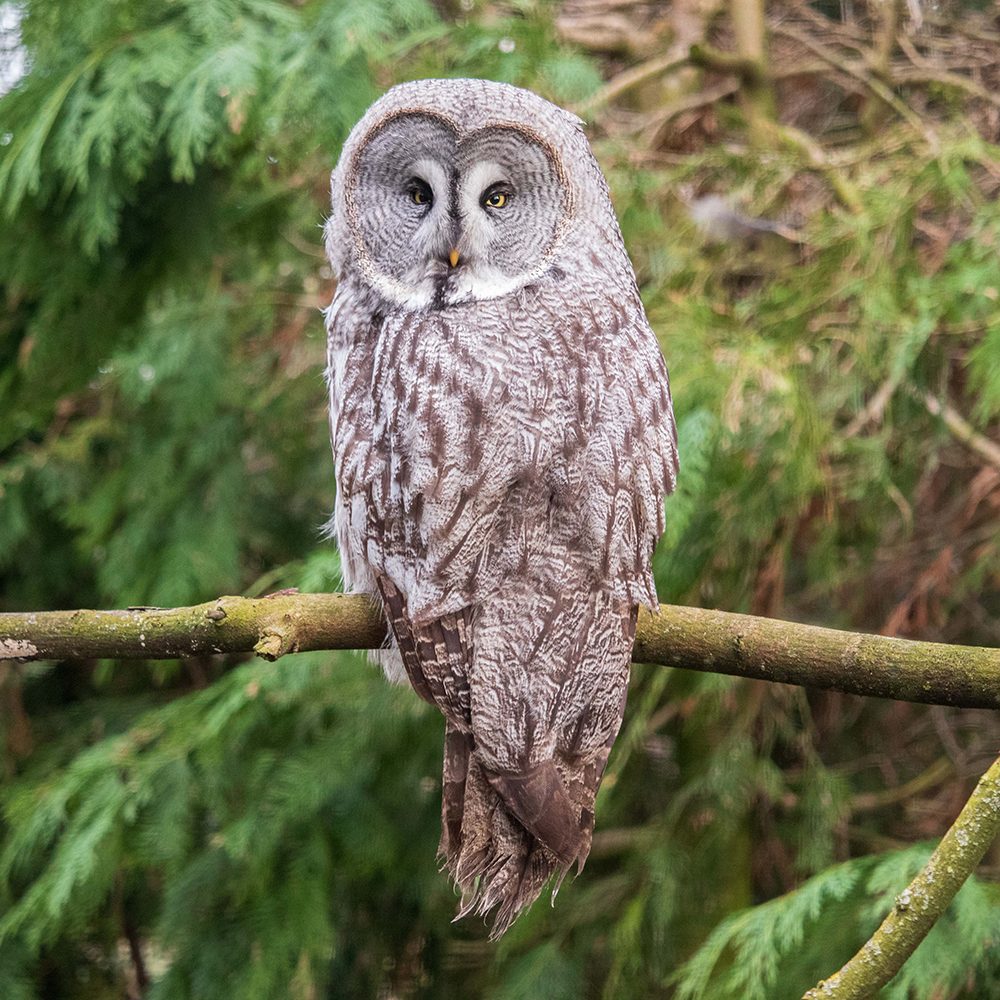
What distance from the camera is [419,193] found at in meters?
2.45

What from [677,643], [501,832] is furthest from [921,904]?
[501,832]

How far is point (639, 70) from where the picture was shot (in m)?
3.98

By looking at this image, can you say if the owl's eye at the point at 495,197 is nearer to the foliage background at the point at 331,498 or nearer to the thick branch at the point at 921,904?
the foliage background at the point at 331,498

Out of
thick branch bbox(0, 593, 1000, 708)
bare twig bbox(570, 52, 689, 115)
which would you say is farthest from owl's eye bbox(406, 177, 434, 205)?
bare twig bbox(570, 52, 689, 115)

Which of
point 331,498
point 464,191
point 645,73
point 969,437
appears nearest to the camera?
point 464,191

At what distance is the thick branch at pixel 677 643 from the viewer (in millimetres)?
1912

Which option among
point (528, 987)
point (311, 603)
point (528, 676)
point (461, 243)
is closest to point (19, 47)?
point (461, 243)

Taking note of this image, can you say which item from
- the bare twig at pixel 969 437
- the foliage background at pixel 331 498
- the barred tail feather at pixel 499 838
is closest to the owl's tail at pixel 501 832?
the barred tail feather at pixel 499 838

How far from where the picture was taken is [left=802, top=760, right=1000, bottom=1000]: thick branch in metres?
1.71

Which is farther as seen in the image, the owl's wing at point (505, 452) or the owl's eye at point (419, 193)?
the owl's eye at point (419, 193)

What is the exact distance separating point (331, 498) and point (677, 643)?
1.89 metres

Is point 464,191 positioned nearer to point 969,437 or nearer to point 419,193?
point 419,193

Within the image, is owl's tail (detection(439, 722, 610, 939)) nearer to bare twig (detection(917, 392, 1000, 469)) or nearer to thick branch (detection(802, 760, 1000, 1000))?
thick branch (detection(802, 760, 1000, 1000))

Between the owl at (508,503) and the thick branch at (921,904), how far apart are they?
0.51 metres
